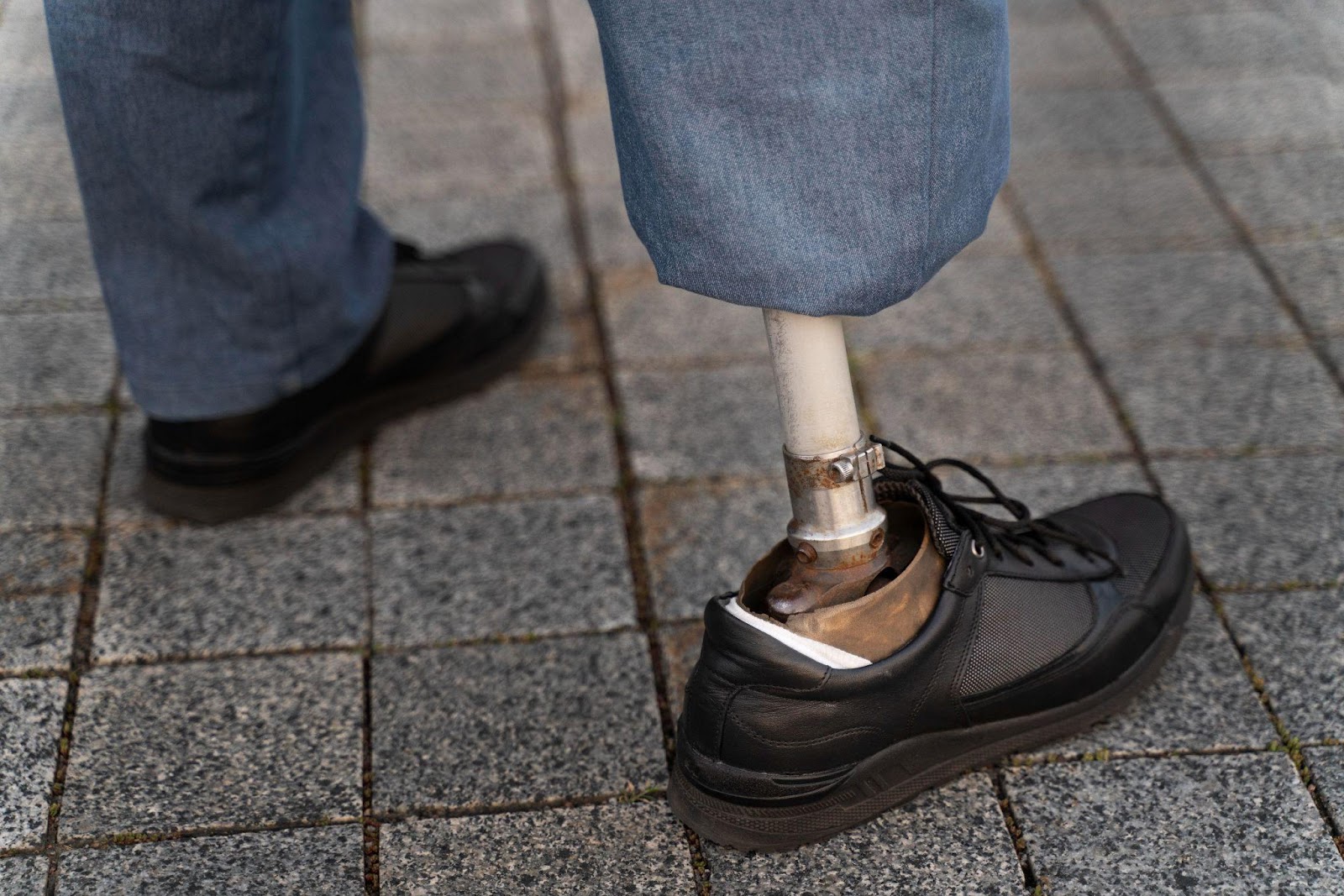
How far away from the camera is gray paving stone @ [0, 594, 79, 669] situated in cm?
170

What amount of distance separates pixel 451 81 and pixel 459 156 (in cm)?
42

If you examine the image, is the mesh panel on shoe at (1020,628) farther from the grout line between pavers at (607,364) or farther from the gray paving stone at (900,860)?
the grout line between pavers at (607,364)

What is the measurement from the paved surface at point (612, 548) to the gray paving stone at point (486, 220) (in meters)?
0.01

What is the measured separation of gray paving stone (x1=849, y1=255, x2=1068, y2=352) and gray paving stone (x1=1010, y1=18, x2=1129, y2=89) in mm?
883

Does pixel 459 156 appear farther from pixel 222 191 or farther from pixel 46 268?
pixel 222 191

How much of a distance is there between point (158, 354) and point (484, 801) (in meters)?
0.82

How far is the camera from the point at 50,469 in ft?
6.74

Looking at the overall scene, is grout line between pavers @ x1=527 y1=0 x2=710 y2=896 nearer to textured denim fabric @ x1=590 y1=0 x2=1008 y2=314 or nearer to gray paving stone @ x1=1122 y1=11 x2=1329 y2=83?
textured denim fabric @ x1=590 y1=0 x2=1008 y2=314

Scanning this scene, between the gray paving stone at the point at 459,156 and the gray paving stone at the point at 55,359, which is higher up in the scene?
the gray paving stone at the point at 55,359

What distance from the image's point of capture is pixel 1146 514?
1716 mm

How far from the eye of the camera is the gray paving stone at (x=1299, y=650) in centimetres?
160

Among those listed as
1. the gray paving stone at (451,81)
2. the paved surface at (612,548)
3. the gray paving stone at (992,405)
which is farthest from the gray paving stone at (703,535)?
the gray paving stone at (451,81)

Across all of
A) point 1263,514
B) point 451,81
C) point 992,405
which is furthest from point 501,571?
point 451,81

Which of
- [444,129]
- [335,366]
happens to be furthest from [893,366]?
[444,129]
